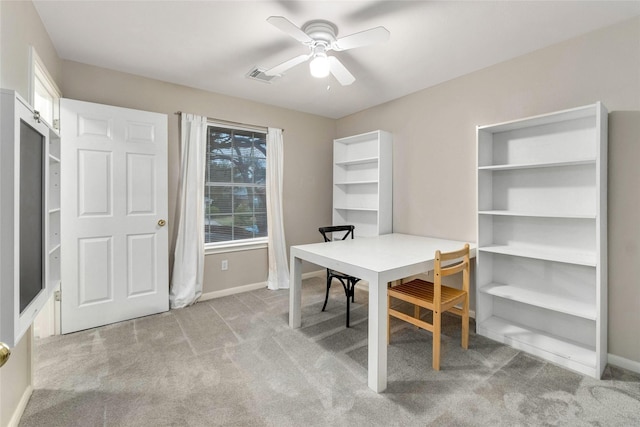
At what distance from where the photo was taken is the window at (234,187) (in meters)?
3.55

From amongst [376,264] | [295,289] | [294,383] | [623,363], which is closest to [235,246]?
[295,289]

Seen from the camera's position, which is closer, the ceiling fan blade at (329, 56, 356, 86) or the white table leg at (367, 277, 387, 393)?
the white table leg at (367, 277, 387, 393)

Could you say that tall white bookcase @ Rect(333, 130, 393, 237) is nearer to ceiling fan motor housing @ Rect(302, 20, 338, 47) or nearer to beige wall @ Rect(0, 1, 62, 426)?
ceiling fan motor housing @ Rect(302, 20, 338, 47)

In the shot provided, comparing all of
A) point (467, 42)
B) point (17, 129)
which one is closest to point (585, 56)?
point (467, 42)

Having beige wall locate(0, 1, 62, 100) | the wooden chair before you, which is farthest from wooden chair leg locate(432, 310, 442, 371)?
beige wall locate(0, 1, 62, 100)

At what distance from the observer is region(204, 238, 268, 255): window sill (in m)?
3.49

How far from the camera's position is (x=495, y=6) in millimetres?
1899

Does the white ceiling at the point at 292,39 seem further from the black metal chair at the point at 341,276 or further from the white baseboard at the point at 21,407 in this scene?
the white baseboard at the point at 21,407

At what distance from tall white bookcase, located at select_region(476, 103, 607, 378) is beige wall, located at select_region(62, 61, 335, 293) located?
2331 millimetres

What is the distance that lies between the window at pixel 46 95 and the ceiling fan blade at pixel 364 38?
201 cm

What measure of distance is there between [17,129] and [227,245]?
8.75 ft

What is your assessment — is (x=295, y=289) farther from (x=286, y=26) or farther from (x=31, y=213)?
(x=286, y=26)

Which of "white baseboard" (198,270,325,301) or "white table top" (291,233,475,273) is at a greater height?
"white table top" (291,233,475,273)

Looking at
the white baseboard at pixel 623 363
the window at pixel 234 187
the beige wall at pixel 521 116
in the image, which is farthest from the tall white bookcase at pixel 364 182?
the white baseboard at pixel 623 363
